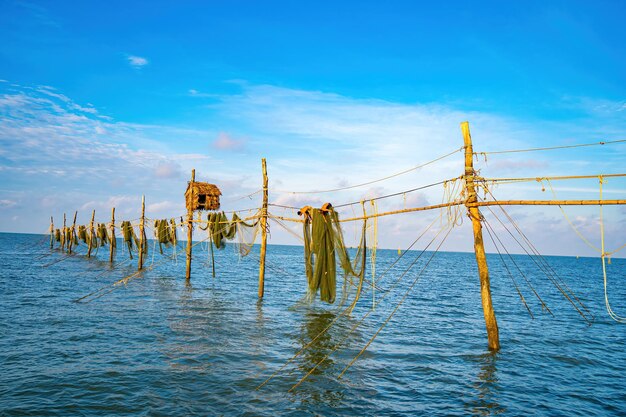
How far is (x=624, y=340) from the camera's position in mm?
16781

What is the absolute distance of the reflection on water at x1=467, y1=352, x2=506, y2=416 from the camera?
872cm

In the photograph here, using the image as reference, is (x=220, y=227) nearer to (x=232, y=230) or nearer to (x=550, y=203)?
(x=232, y=230)

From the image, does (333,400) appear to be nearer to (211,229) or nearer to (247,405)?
(247,405)

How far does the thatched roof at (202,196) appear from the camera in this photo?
26.3 meters

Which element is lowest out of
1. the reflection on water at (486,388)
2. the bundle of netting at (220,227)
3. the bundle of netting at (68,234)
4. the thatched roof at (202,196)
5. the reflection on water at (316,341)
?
the reflection on water at (486,388)

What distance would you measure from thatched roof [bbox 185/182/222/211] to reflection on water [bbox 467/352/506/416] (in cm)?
1964

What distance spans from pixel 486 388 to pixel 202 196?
21591 mm

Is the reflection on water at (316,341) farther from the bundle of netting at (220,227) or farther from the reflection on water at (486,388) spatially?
the bundle of netting at (220,227)

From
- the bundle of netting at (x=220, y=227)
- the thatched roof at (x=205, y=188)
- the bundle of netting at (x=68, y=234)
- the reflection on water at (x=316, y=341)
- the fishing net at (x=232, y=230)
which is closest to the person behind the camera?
the reflection on water at (x=316, y=341)

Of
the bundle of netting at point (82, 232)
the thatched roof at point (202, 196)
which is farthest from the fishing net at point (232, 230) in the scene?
the bundle of netting at point (82, 232)

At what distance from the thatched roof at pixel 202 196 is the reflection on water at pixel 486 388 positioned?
19.6 meters

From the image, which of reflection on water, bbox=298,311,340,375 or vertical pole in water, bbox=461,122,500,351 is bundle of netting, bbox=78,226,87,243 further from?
vertical pole in water, bbox=461,122,500,351

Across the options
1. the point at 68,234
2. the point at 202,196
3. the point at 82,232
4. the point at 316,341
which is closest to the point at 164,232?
the point at 202,196

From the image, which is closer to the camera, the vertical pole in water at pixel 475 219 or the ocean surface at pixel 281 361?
the ocean surface at pixel 281 361
